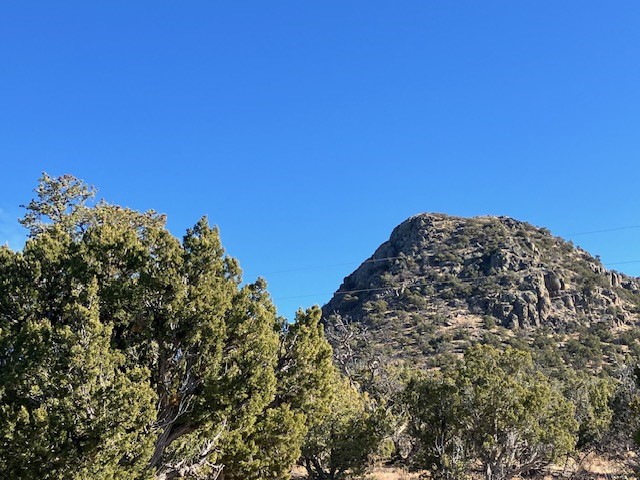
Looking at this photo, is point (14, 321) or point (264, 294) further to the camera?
point (264, 294)

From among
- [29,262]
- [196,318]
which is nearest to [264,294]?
[196,318]

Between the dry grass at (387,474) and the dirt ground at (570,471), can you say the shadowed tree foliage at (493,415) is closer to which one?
the dry grass at (387,474)

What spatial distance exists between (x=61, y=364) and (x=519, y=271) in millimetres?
112472

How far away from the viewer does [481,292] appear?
Result: 344 feet

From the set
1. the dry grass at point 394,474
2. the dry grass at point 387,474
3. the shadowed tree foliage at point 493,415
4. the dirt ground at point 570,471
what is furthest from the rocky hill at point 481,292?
the shadowed tree foliage at point 493,415

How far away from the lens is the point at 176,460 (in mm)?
13078

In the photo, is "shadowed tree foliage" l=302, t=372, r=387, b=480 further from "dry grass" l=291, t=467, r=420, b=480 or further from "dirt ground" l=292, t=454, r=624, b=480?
"dirt ground" l=292, t=454, r=624, b=480

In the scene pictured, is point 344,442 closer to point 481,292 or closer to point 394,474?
point 394,474

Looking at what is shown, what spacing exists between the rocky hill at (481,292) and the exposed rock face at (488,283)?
0.23 metres

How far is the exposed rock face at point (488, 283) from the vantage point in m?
97.4

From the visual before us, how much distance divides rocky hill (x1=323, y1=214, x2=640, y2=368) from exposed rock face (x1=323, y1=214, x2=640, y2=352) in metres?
0.23

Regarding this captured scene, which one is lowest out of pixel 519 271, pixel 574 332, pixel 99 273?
pixel 99 273

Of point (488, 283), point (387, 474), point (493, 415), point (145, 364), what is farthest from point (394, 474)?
point (488, 283)

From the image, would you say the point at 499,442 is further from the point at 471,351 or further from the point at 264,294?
the point at 264,294
